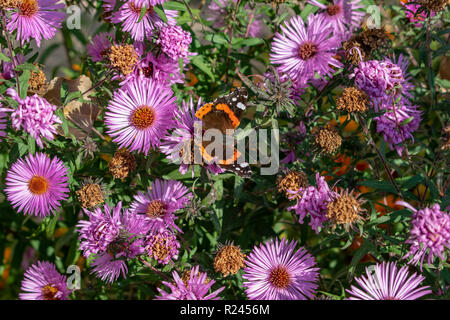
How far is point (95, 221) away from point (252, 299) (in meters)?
0.65

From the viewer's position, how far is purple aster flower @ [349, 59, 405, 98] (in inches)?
63.5

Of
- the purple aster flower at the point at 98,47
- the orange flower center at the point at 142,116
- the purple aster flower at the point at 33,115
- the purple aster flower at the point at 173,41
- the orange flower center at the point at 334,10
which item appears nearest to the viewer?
the purple aster flower at the point at 33,115

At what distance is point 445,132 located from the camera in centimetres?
160

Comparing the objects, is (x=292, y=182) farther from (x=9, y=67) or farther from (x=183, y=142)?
(x=9, y=67)

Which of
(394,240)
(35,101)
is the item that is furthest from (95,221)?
(394,240)

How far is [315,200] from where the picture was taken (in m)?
1.56

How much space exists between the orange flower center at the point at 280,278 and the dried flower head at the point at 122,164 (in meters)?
0.68

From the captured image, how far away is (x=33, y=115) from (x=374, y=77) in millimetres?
1188

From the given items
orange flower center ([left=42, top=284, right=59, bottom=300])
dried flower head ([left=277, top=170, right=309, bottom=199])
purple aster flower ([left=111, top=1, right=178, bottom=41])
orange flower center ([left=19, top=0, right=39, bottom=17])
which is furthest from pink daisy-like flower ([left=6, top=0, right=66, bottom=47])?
dried flower head ([left=277, top=170, right=309, bottom=199])

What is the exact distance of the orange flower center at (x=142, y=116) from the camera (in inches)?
72.5

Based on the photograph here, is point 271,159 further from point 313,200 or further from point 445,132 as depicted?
point 445,132

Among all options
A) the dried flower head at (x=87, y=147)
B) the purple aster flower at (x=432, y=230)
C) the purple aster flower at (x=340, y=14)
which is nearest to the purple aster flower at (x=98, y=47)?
the dried flower head at (x=87, y=147)

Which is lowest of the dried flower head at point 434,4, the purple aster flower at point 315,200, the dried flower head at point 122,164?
the purple aster flower at point 315,200

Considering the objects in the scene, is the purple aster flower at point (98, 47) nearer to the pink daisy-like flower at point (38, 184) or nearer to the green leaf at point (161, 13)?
the green leaf at point (161, 13)
